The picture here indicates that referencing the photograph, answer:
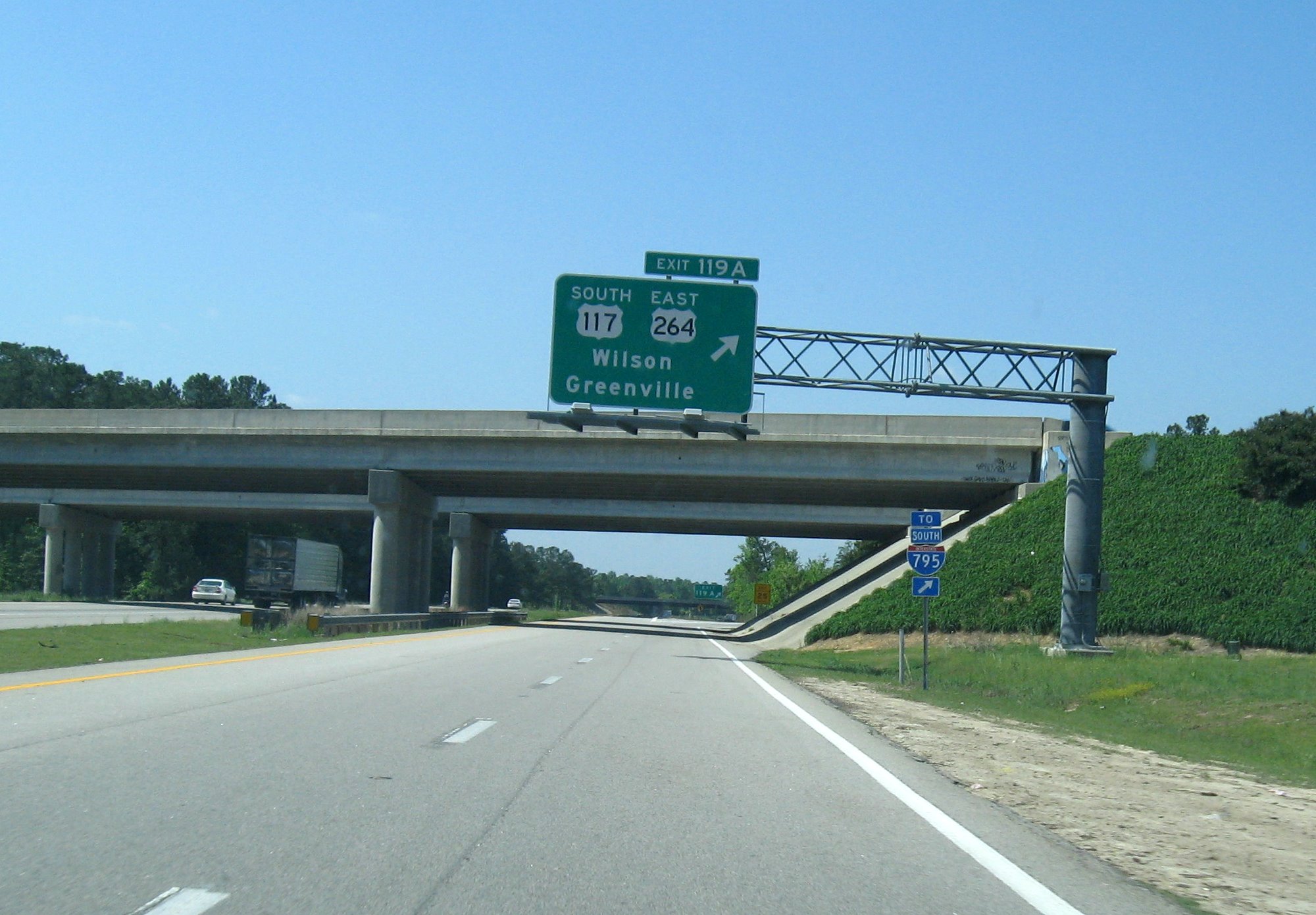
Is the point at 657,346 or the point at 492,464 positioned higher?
the point at 657,346

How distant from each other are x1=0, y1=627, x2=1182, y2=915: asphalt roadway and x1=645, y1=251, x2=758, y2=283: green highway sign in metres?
15.7

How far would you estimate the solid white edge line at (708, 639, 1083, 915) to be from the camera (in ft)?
21.0

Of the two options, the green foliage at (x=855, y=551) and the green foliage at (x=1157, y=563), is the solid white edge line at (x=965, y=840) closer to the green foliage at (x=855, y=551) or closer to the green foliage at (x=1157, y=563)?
the green foliage at (x=1157, y=563)

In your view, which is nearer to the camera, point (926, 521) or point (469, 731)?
point (469, 731)

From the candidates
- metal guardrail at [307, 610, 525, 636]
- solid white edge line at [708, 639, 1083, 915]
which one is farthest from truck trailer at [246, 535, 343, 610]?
solid white edge line at [708, 639, 1083, 915]

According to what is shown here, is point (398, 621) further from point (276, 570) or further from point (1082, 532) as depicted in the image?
point (276, 570)

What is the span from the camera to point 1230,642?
3812cm

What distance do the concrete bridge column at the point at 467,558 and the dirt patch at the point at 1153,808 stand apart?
58967 millimetres

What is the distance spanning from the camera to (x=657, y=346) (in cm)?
2947

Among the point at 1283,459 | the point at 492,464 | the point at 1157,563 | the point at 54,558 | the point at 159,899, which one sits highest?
the point at 1283,459

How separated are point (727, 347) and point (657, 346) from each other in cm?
167

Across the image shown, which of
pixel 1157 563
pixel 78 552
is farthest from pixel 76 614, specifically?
pixel 1157 563

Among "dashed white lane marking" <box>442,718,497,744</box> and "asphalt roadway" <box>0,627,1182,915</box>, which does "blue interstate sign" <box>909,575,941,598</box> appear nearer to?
"asphalt roadway" <box>0,627,1182,915</box>

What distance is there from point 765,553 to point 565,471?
308ft
